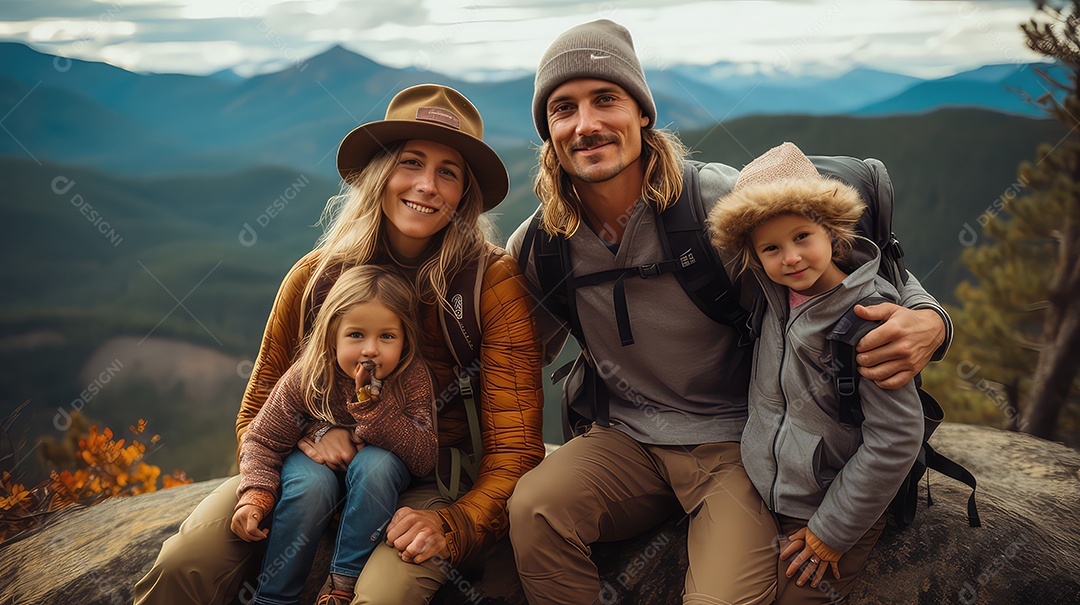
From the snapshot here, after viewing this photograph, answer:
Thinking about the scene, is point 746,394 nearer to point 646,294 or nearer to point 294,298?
point 646,294

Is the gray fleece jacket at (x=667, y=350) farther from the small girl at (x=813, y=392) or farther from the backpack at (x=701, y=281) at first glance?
the small girl at (x=813, y=392)

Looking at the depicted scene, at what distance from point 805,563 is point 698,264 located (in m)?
1.03

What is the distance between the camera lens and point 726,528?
2266 millimetres

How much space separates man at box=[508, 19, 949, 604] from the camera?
233 cm

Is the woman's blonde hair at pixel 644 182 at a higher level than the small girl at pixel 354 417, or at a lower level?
higher

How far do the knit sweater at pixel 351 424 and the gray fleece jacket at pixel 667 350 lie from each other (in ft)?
2.39

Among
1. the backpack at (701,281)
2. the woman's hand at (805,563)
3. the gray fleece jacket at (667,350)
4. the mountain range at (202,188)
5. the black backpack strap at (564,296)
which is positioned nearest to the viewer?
the woman's hand at (805,563)

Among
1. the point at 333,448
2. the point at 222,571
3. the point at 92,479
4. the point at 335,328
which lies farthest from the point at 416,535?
the point at 92,479

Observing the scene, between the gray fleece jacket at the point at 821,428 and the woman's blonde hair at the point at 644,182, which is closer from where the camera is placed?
the gray fleece jacket at the point at 821,428

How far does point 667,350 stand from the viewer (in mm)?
2617

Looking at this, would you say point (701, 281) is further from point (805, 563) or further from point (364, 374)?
point (364, 374)

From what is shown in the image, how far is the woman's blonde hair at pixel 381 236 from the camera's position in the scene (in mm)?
2709

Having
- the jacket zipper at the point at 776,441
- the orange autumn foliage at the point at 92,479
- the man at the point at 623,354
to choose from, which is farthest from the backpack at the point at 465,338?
the orange autumn foliage at the point at 92,479

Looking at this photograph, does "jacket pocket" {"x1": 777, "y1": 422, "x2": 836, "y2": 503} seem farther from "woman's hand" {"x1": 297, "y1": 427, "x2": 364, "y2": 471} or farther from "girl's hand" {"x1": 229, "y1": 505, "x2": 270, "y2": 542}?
"girl's hand" {"x1": 229, "y1": 505, "x2": 270, "y2": 542}
